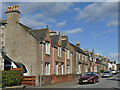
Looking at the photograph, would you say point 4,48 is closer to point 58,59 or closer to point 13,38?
point 13,38

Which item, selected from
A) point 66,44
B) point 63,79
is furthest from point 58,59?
point 66,44

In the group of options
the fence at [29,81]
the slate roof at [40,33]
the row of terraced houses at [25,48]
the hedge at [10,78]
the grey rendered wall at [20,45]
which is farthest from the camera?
the slate roof at [40,33]

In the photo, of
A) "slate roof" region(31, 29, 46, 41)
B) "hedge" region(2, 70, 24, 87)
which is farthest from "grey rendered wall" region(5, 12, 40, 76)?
"hedge" region(2, 70, 24, 87)

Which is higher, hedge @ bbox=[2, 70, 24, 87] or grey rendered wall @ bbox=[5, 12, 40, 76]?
grey rendered wall @ bbox=[5, 12, 40, 76]

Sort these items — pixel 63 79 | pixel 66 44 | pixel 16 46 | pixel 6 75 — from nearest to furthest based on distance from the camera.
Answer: pixel 6 75, pixel 16 46, pixel 63 79, pixel 66 44

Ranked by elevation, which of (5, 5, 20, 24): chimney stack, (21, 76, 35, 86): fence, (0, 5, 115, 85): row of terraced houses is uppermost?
(5, 5, 20, 24): chimney stack

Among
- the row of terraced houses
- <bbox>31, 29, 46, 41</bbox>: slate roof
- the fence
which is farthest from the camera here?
<bbox>31, 29, 46, 41</bbox>: slate roof

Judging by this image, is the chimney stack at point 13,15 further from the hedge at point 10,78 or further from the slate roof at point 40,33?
the hedge at point 10,78

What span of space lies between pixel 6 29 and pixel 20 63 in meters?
5.28

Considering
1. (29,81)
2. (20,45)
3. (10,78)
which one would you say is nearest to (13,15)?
(20,45)

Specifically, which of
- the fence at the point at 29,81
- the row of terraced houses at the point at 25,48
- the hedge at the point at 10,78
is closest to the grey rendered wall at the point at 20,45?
the row of terraced houses at the point at 25,48

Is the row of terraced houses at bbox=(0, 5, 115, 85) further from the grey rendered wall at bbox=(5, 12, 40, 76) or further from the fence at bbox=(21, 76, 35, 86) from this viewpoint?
the fence at bbox=(21, 76, 35, 86)

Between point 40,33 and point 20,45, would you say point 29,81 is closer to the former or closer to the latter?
point 20,45

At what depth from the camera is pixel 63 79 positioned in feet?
93.7
